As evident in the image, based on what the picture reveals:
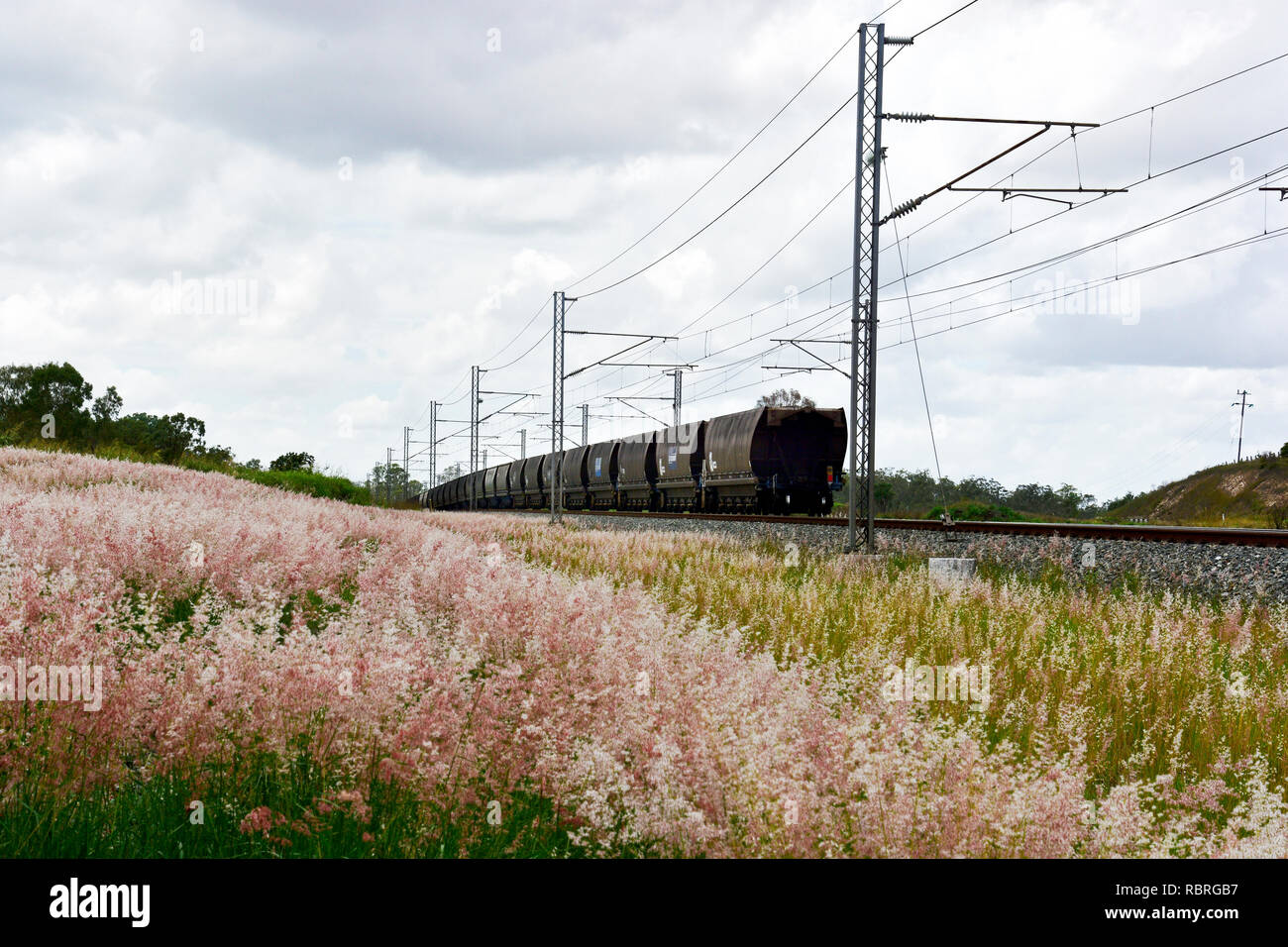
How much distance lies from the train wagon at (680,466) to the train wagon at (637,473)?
1.51 feet

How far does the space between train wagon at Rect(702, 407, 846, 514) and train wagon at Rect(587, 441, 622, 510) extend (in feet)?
48.0

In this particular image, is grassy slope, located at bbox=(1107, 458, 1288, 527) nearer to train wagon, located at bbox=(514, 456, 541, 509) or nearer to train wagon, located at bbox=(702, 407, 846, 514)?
train wagon, located at bbox=(702, 407, 846, 514)

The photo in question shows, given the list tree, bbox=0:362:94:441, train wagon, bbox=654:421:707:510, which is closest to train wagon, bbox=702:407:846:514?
train wagon, bbox=654:421:707:510

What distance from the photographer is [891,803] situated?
10.8 feet

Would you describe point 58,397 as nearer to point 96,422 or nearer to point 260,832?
point 96,422

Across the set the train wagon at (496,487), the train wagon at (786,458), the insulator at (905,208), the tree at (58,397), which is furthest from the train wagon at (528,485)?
the insulator at (905,208)

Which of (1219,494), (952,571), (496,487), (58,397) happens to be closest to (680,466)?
(952,571)

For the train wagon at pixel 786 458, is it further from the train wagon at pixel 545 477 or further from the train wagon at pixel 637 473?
the train wagon at pixel 545 477

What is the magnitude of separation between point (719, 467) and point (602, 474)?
14.9 meters

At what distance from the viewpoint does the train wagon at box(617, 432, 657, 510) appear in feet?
136

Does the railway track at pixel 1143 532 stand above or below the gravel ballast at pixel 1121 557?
above

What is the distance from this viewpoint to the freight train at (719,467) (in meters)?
30.3
